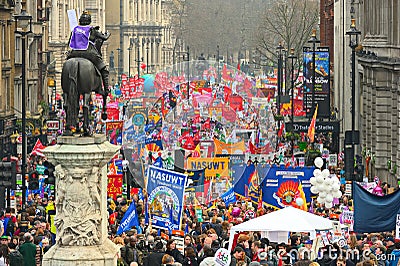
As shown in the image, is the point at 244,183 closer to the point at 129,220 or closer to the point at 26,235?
the point at 129,220

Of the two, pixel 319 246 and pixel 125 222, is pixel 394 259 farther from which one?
pixel 125 222

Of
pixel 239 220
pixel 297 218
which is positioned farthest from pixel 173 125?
pixel 297 218

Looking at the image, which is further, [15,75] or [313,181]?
[15,75]

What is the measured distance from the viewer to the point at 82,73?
59.7ft

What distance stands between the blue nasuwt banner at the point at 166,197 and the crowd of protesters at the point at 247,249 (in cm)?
30

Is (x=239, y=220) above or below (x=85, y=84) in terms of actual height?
below

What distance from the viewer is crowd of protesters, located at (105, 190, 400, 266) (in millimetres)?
22484

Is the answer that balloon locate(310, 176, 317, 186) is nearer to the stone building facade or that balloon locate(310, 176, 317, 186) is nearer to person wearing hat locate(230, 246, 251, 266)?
person wearing hat locate(230, 246, 251, 266)

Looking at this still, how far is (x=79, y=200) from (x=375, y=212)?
8.30m

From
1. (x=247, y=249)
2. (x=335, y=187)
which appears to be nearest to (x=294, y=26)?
→ (x=335, y=187)

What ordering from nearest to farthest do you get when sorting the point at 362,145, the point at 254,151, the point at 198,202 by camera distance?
the point at 198,202 → the point at 254,151 → the point at 362,145

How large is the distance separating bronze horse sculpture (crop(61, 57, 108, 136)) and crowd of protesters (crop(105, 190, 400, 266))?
332 cm

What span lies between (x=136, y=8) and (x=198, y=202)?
162956mm

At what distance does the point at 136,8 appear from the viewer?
194 m
